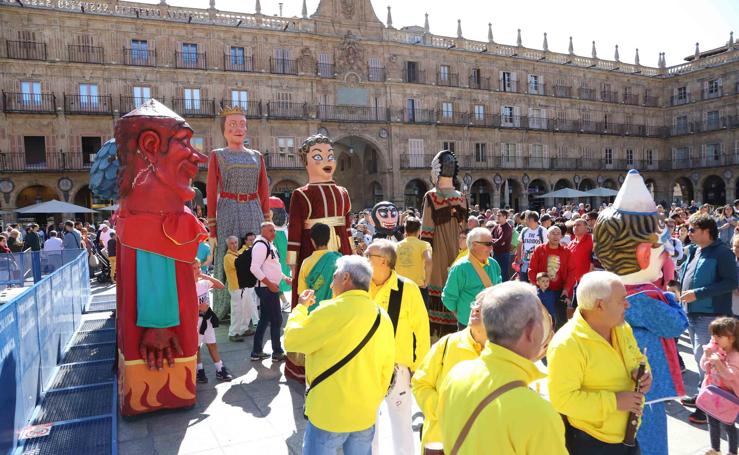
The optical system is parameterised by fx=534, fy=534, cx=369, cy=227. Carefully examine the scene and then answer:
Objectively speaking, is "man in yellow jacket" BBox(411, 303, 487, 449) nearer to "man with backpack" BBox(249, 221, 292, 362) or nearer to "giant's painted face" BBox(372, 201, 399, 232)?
"man with backpack" BBox(249, 221, 292, 362)

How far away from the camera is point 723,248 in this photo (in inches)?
178

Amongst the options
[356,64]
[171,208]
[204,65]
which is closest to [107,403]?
[171,208]

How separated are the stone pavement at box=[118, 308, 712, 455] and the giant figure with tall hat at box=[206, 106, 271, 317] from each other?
2.47 meters

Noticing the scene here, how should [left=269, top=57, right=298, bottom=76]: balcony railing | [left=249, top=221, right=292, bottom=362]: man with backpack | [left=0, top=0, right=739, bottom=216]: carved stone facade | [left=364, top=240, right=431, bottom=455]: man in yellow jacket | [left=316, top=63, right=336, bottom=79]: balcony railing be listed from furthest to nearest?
1. [left=316, top=63, right=336, bottom=79]: balcony railing
2. [left=269, top=57, right=298, bottom=76]: balcony railing
3. [left=0, top=0, right=739, bottom=216]: carved stone facade
4. [left=249, top=221, right=292, bottom=362]: man with backpack
5. [left=364, top=240, right=431, bottom=455]: man in yellow jacket

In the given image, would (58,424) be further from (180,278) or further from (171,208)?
(171,208)

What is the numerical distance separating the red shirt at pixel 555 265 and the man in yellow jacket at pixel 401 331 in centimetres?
341

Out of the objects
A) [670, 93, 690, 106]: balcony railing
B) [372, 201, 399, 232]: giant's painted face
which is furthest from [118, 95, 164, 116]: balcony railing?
[670, 93, 690, 106]: balcony railing

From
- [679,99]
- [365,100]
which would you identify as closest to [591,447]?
[365,100]

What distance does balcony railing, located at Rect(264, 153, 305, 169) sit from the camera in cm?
2717

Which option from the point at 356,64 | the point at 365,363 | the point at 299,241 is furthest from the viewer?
the point at 356,64

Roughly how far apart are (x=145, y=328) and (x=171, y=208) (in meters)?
1.07

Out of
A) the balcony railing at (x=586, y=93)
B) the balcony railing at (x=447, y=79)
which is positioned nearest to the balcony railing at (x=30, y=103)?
the balcony railing at (x=447, y=79)

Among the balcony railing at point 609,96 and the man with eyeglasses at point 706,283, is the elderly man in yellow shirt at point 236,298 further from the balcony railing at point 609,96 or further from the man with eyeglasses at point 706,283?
the balcony railing at point 609,96

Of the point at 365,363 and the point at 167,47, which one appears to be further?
the point at 167,47
